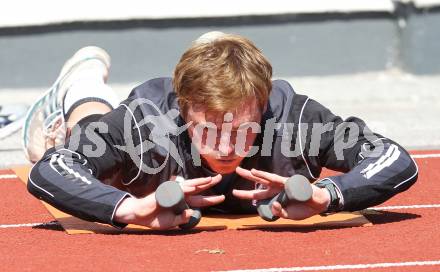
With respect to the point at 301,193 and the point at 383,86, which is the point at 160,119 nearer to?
the point at 301,193

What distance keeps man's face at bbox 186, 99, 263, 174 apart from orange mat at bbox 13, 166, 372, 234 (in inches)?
12.2

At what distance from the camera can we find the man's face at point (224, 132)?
4297mm

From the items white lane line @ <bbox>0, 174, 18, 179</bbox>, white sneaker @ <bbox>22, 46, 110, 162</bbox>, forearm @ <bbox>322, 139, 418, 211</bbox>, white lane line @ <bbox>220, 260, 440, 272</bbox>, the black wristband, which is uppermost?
forearm @ <bbox>322, 139, 418, 211</bbox>

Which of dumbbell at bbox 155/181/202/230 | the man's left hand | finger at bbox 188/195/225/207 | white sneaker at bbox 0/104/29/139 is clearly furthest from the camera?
white sneaker at bbox 0/104/29/139

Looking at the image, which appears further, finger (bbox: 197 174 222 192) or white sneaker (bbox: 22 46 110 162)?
white sneaker (bbox: 22 46 110 162)

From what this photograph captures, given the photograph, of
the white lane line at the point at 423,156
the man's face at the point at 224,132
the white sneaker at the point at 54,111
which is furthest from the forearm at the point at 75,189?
the white lane line at the point at 423,156

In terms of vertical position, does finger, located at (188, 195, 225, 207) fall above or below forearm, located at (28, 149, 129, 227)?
above

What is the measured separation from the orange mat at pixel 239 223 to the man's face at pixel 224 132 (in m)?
0.31

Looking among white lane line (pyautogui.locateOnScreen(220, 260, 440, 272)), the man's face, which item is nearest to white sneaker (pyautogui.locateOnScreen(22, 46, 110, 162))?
the man's face

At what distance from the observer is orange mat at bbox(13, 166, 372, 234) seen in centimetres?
458

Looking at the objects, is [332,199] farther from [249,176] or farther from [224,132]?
[224,132]

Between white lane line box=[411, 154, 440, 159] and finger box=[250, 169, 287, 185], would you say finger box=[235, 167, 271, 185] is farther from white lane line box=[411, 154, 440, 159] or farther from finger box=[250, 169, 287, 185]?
white lane line box=[411, 154, 440, 159]

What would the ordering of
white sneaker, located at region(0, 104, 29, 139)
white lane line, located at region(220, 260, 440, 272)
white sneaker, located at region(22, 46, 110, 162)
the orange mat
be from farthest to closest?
white sneaker, located at region(0, 104, 29, 139), white sneaker, located at region(22, 46, 110, 162), the orange mat, white lane line, located at region(220, 260, 440, 272)

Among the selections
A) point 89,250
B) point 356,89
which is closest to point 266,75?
point 89,250
